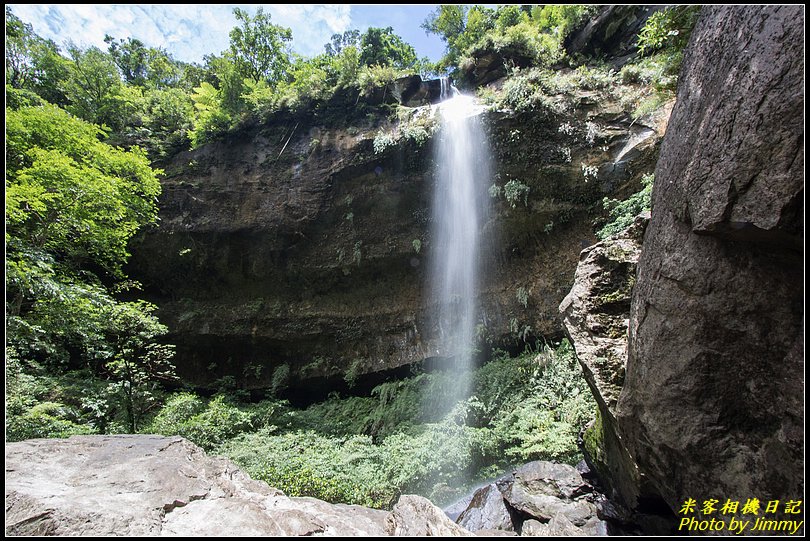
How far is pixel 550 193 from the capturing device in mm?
9516

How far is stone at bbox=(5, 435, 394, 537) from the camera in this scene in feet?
7.14

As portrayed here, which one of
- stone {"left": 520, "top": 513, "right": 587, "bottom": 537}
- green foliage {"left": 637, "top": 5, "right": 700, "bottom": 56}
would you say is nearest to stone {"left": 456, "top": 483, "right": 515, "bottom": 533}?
stone {"left": 520, "top": 513, "right": 587, "bottom": 537}

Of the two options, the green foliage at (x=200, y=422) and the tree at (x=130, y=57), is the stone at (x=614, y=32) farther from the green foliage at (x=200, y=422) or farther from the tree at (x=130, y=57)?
the tree at (x=130, y=57)

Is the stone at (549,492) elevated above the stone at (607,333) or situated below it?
below

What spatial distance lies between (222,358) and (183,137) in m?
8.41

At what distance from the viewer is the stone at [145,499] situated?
2176mm

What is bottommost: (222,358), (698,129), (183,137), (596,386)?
(596,386)

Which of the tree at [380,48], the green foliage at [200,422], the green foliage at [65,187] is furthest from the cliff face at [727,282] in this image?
the tree at [380,48]

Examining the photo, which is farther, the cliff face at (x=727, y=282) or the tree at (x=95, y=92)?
the tree at (x=95, y=92)

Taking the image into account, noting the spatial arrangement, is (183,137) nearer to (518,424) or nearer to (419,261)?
(419,261)

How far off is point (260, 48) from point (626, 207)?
16.1 meters

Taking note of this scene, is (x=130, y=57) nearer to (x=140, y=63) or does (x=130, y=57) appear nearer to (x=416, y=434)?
(x=140, y=63)

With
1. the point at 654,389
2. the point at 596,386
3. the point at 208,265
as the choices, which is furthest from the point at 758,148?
the point at 208,265

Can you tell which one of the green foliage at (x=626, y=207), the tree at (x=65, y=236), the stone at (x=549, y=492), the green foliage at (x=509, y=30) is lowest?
the stone at (x=549, y=492)
